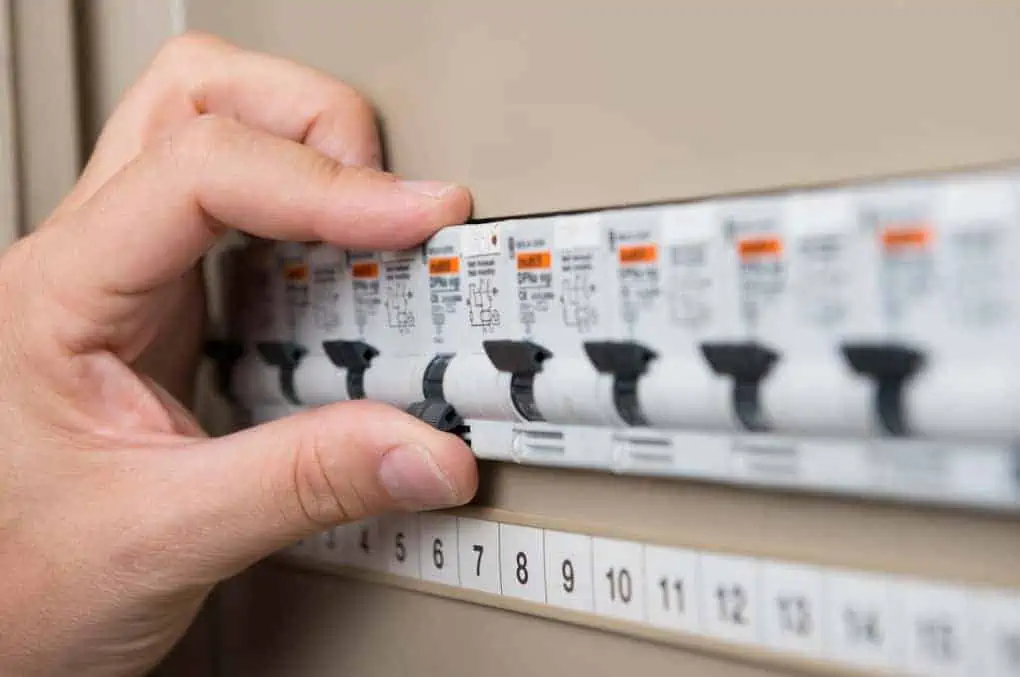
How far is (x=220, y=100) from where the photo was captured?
0.86 m

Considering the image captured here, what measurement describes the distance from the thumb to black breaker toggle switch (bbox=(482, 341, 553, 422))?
0.19ft

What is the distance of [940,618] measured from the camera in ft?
1.65

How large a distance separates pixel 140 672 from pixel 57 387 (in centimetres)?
25

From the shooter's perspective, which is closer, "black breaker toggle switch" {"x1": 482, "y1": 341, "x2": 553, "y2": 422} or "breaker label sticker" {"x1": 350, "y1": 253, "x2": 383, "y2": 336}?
"black breaker toggle switch" {"x1": 482, "y1": 341, "x2": 553, "y2": 422}

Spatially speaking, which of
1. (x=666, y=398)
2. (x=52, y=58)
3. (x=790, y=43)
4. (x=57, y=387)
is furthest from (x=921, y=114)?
(x=52, y=58)

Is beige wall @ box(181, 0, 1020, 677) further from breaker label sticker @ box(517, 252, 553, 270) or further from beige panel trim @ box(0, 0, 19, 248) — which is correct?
beige panel trim @ box(0, 0, 19, 248)

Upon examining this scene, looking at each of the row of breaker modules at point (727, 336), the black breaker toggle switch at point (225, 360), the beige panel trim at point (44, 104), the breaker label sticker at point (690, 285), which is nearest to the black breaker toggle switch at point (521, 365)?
the row of breaker modules at point (727, 336)

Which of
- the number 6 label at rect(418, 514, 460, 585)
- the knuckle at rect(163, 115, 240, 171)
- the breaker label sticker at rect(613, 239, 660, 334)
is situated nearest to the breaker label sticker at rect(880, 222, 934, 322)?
the breaker label sticker at rect(613, 239, 660, 334)

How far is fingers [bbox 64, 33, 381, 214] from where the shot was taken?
31.6 inches

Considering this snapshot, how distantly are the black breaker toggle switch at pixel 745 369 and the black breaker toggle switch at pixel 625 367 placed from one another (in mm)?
46

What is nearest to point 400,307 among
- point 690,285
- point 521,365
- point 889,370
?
point 521,365

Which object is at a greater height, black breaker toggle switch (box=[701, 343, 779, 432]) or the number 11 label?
black breaker toggle switch (box=[701, 343, 779, 432])

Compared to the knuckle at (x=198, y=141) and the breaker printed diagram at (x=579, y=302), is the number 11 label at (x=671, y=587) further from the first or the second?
the knuckle at (x=198, y=141)

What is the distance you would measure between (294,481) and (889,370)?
40cm
